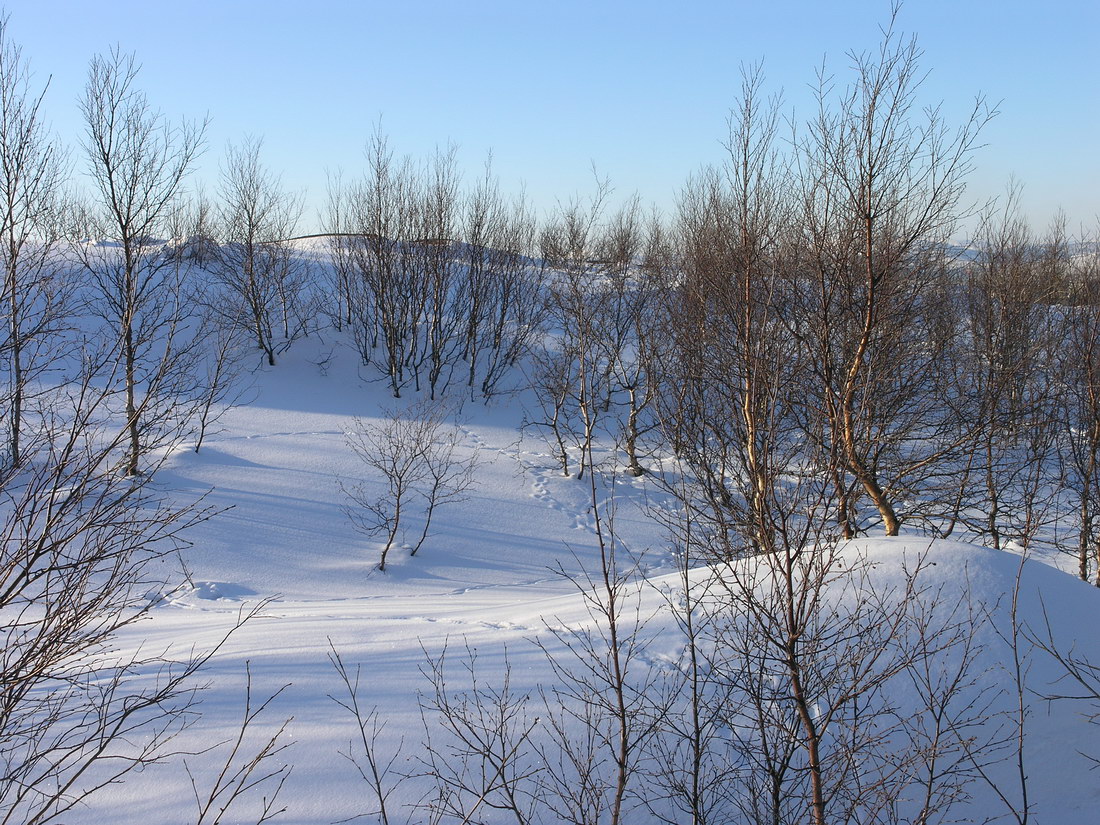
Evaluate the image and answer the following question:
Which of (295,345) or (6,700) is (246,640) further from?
(295,345)

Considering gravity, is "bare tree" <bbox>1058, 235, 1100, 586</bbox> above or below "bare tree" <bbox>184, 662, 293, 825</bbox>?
above

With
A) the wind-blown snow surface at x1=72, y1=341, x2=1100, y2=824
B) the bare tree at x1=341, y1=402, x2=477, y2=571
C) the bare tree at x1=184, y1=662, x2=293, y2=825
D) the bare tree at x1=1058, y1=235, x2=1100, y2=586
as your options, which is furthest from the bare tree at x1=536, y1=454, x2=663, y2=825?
the bare tree at x1=1058, y1=235, x2=1100, y2=586

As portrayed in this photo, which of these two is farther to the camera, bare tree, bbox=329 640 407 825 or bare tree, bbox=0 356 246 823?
bare tree, bbox=329 640 407 825

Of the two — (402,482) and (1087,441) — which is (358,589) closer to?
(402,482)

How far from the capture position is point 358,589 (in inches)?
498

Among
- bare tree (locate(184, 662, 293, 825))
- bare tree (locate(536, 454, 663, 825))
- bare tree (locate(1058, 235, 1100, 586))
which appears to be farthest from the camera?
bare tree (locate(1058, 235, 1100, 586))

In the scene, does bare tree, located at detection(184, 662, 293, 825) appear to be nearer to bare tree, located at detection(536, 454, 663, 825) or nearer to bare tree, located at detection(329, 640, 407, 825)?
bare tree, located at detection(329, 640, 407, 825)

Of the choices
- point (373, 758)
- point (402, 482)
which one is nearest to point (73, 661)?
point (373, 758)

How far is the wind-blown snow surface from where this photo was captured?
186 inches

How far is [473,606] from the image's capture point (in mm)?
10344

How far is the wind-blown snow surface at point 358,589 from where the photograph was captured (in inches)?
186

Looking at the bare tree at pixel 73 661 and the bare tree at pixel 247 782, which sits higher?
the bare tree at pixel 73 661

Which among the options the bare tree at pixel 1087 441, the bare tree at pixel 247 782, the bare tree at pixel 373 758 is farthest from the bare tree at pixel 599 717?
the bare tree at pixel 1087 441

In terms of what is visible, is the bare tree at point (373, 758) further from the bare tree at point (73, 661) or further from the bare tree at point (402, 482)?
the bare tree at point (402, 482)
